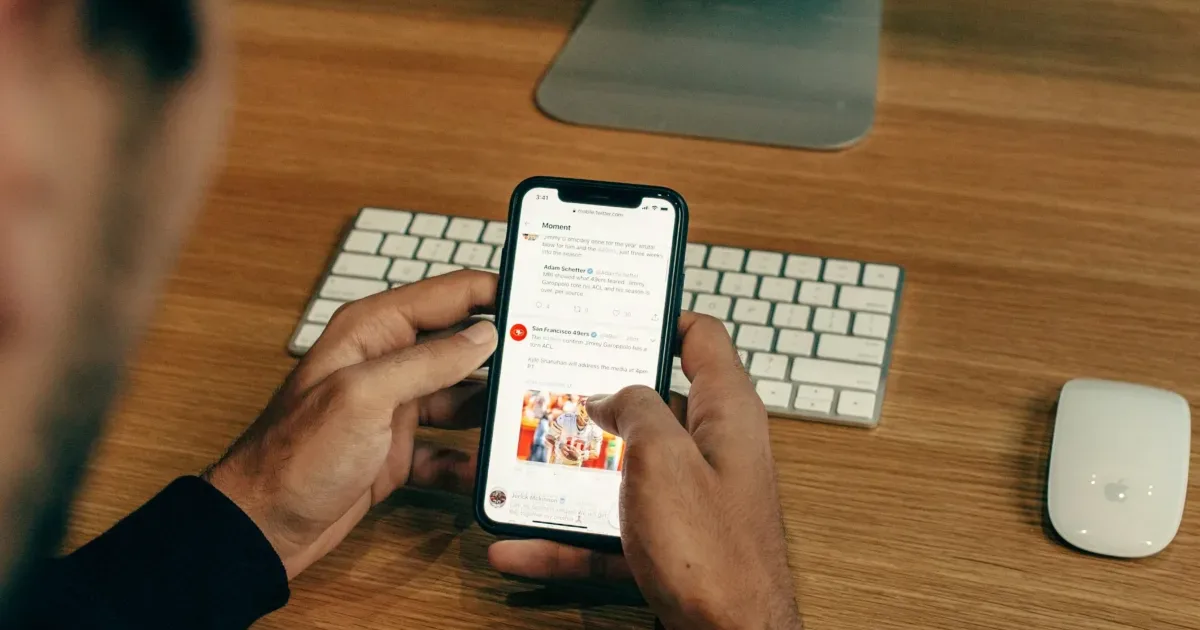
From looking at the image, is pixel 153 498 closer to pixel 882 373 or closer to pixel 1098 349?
pixel 882 373

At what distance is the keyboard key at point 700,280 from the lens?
0.65 metres

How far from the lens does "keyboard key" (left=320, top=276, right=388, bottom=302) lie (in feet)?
2.15

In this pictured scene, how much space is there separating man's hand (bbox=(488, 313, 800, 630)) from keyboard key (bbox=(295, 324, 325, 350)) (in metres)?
0.20

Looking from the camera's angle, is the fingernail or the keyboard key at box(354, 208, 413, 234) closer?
the fingernail

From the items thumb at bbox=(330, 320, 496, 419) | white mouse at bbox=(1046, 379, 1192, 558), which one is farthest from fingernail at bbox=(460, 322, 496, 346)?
white mouse at bbox=(1046, 379, 1192, 558)

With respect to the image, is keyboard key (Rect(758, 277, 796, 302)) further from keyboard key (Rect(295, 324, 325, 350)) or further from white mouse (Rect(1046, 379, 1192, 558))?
keyboard key (Rect(295, 324, 325, 350))

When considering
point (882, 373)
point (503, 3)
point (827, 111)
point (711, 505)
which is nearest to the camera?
point (711, 505)

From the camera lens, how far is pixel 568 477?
54 centimetres

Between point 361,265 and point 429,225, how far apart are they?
55mm

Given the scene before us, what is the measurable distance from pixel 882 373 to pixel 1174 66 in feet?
1.43

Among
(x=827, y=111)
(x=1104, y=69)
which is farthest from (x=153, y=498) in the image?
(x=1104, y=69)

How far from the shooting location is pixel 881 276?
0.65 m

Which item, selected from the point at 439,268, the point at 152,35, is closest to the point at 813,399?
the point at 439,268

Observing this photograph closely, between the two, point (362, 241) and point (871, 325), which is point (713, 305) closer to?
point (871, 325)
